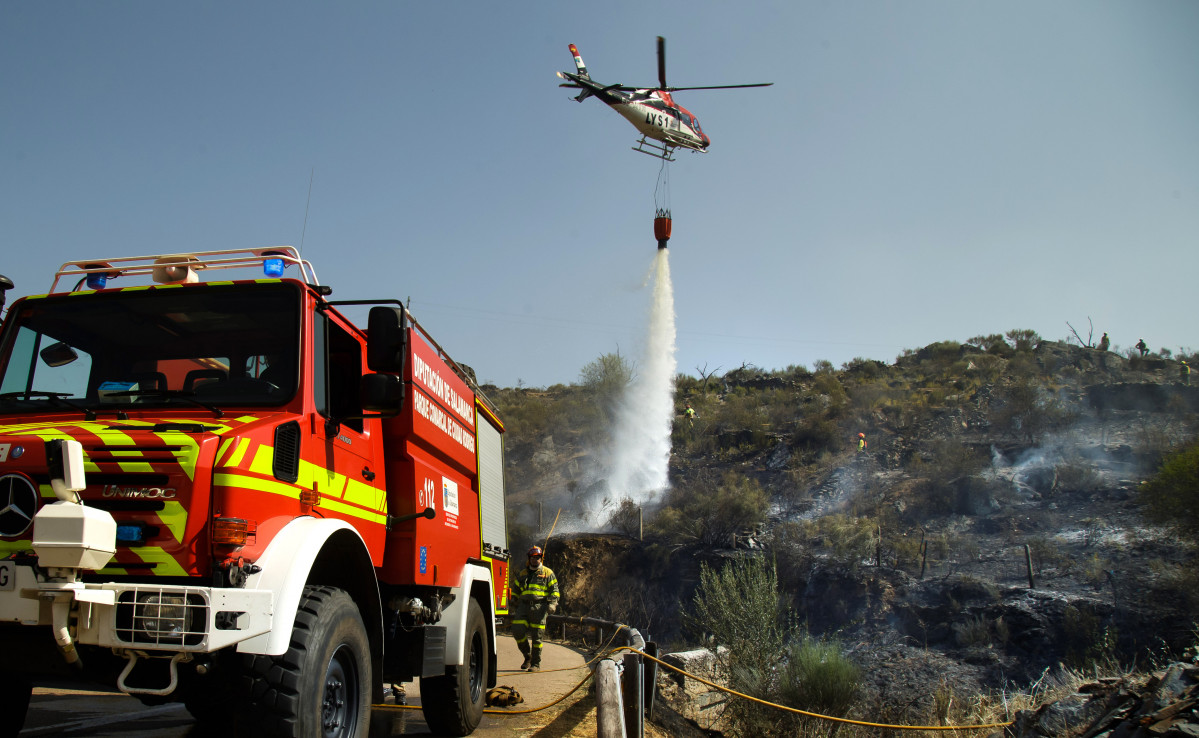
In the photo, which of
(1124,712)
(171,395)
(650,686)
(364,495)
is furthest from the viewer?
(650,686)

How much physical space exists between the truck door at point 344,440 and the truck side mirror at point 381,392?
9.3 inches

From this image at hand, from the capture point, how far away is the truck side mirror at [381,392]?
4629mm

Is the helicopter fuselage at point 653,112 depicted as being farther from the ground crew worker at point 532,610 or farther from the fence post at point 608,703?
the fence post at point 608,703

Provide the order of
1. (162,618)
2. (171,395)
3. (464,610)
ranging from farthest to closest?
(464,610)
(171,395)
(162,618)

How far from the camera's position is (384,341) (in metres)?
4.58

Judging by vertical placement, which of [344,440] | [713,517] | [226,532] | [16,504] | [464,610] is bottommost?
[464,610]

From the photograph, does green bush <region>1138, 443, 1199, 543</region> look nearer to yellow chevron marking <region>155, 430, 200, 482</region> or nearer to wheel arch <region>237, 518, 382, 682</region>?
wheel arch <region>237, 518, 382, 682</region>

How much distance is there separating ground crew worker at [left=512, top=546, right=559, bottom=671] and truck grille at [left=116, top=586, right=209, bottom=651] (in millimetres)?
8862

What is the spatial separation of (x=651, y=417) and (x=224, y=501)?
3871cm

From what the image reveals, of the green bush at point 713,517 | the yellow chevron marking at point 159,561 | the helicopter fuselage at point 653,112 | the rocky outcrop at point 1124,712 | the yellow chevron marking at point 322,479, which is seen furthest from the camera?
the helicopter fuselage at point 653,112

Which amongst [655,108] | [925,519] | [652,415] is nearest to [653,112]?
[655,108]

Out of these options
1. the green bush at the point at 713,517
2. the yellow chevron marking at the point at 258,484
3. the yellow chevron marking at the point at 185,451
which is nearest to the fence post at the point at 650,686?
the yellow chevron marking at the point at 258,484

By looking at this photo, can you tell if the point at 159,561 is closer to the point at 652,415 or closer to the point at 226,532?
the point at 226,532

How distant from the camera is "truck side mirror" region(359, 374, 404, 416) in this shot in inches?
182
